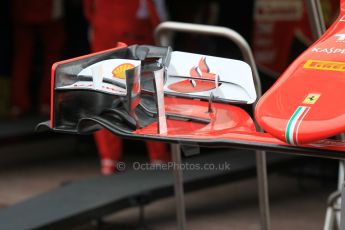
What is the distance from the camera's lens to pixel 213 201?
5449mm

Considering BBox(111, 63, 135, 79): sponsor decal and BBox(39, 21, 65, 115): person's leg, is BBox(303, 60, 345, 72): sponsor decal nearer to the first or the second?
BBox(111, 63, 135, 79): sponsor decal

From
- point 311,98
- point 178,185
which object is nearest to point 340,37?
point 311,98

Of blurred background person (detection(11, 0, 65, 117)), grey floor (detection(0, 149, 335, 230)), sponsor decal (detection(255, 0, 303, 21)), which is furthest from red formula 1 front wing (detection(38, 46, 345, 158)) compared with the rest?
blurred background person (detection(11, 0, 65, 117))

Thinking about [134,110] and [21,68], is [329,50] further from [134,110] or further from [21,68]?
[21,68]

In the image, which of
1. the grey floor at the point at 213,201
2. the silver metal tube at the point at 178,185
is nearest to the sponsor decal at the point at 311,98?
the silver metal tube at the point at 178,185

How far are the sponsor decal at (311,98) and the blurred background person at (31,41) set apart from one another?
5264 millimetres

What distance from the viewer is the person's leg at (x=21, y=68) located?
7380 mm

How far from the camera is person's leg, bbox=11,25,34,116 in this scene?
7380 mm

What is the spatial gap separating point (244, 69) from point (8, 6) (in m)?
5.40

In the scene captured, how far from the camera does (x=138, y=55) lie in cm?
266

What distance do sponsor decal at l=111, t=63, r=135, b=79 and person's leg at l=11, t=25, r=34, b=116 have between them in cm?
502

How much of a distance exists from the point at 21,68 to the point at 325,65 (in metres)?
5.50

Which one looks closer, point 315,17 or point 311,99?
point 311,99

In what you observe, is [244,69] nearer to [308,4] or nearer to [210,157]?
[308,4]
